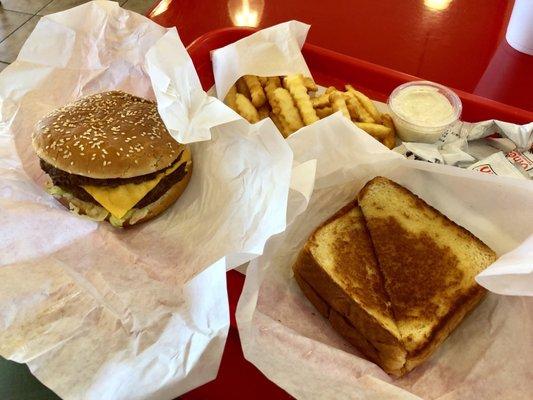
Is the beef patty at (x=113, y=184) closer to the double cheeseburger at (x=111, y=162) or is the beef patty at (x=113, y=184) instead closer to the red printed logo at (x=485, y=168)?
the double cheeseburger at (x=111, y=162)

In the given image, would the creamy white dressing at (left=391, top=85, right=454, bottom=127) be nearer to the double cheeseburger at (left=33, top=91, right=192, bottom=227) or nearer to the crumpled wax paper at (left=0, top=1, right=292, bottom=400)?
the crumpled wax paper at (left=0, top=1, right=292, bottom=400)

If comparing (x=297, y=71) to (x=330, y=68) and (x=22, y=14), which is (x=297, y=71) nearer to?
(x=330, y=68)

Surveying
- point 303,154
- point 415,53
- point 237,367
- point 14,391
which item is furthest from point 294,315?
point 415,53

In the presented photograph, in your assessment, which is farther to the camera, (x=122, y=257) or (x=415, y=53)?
(x=415, y=53)

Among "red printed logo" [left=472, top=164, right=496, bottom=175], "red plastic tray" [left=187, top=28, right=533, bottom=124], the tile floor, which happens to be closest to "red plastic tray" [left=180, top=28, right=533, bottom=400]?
"red plastic tray" [left=187, top=28, right=533, bottom=124]

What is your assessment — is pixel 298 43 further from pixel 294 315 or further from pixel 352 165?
pixel 294 315
